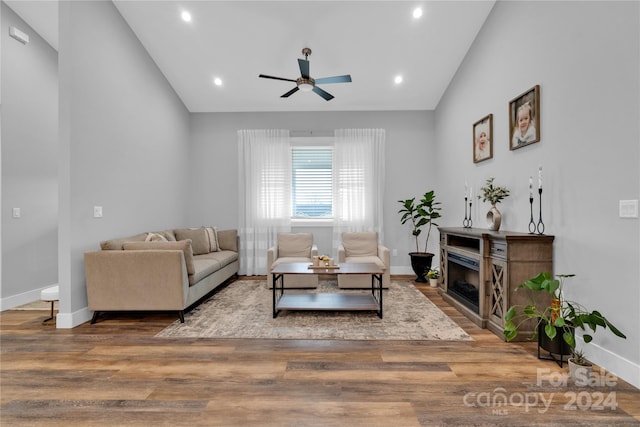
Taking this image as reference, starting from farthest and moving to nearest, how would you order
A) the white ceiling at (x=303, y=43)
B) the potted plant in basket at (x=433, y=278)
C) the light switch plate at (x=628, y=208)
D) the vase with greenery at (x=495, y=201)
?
the potted plant in basket at (x=433, y=278) < the white ceiling at (x=303, y=43) < the vase with greenery at (x=495, y=201) < the light switch plate at (x=628, y=208)

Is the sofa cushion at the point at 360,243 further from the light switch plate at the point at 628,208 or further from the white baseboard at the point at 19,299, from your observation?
the white baseboard at the point at 19,299

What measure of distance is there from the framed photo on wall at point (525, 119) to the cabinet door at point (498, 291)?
131 cm

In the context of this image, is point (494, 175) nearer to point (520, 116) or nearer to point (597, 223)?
point (520, 116)

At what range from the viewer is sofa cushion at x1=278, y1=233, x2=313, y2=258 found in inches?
203

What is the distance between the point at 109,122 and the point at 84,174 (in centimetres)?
81

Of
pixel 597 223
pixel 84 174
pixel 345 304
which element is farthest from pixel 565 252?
pixel 84 174

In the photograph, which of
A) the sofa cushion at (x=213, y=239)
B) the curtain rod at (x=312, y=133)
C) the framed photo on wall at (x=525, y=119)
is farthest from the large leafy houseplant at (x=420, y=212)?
the sofa cushion at (x=213, y=239)

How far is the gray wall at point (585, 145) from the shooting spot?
2016mm

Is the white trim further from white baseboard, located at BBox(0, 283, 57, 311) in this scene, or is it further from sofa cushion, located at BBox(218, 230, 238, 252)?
sofa cushion, located at BBox(218, 230, 238, 252)

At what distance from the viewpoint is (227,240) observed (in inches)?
211

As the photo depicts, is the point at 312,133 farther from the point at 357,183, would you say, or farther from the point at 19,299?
the point at 19,299

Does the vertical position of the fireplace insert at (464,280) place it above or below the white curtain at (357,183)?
below

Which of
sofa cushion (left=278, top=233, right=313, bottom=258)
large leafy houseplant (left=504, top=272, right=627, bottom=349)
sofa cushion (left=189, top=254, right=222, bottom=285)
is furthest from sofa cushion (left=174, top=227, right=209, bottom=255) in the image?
large leafy houseplant (left=504, top=272, right=627, bottom=349)

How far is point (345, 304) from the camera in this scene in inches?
136
